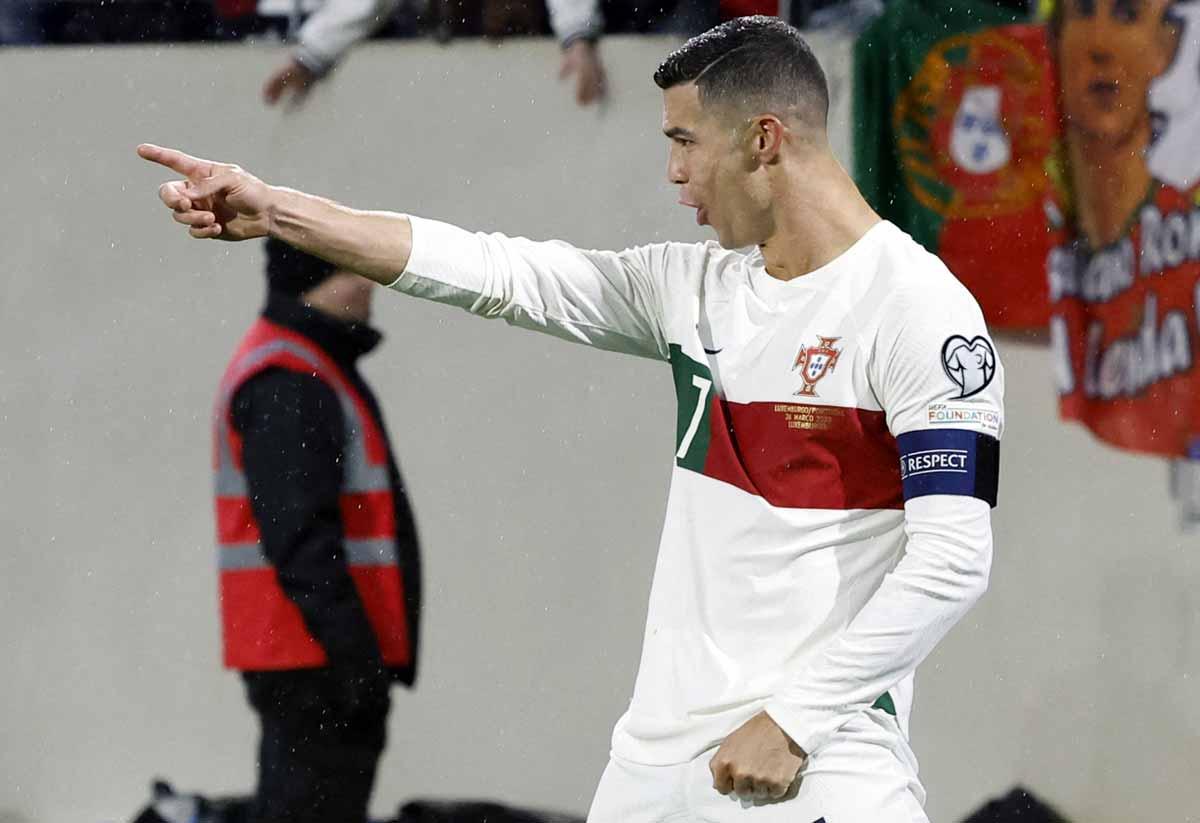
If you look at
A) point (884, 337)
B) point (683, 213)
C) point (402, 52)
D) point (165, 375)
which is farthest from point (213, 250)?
point (884, 337)

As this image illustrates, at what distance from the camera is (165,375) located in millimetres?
3955

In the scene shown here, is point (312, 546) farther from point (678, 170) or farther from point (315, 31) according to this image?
point (678, 170)

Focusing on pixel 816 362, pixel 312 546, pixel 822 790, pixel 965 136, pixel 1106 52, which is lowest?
pixel 822 790

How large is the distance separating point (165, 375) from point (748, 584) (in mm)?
2312

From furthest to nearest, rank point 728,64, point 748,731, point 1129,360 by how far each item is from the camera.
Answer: point 1129,360 < point 728,64 < point 748,731

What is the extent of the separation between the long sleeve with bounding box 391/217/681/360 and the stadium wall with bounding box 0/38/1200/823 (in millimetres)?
1625

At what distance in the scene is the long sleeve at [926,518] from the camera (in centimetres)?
190

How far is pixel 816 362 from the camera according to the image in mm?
2031

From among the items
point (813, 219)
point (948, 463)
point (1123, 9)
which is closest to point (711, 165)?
point (813, 219)

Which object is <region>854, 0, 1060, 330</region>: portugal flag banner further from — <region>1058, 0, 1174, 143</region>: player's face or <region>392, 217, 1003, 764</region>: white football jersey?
<region>392, 217, 1003, 764</region>: white football jersey

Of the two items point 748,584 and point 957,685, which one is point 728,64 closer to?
point 748,584

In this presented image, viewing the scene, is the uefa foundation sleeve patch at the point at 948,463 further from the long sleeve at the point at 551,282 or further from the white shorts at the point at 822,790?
the long sleeve at the point at 551,282

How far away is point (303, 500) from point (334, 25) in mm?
1162

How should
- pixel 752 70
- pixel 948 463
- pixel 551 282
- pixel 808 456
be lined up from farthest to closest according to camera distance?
pixel 551 282
pixel 752 70
pixel 808 456
pixel 948 463
